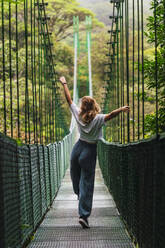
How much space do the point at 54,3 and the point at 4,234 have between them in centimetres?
2739

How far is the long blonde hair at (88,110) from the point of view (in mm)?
3330

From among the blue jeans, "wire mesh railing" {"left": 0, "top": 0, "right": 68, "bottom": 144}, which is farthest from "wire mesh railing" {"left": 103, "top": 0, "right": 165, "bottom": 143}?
"wire mesh railing" {"left": 0, "top": 0, "right": 68, "bottom": 144}

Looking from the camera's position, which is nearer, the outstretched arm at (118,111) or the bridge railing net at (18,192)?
the bridge railing net at (18,192)

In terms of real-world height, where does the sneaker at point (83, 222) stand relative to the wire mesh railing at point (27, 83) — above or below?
below

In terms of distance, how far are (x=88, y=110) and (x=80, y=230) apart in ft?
2.82

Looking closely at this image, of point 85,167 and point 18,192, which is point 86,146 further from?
point 18,192

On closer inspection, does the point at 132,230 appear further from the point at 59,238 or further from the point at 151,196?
the point at 151,196

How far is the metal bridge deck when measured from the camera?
2.73 meters

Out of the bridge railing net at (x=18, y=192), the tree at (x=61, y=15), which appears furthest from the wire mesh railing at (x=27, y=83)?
the tree at (x=61, y=15)

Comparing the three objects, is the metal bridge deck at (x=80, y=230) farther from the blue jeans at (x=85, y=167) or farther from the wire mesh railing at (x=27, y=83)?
the wire mesh railing at (x=27, y=83)

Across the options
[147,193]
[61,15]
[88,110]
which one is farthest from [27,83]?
[61,15]

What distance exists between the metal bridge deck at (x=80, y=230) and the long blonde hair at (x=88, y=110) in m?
0.78

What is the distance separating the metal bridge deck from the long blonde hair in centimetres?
78

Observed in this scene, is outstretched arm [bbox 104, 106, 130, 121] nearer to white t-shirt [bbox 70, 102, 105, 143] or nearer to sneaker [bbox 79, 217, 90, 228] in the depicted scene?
white t-shirt [bbox 70, 102, 105, 143]
